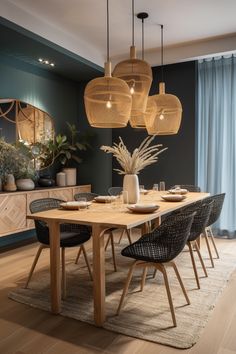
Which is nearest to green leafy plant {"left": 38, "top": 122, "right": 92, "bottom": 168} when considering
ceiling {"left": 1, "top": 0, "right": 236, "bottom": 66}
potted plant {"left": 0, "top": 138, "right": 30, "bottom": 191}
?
potted plant {"left": 0, "top": 138, "right": 30, "bottom": 191}

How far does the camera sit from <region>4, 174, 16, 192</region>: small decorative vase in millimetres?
4316

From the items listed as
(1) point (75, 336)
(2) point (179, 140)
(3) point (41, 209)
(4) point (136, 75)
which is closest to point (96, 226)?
(1) point (75, 336)

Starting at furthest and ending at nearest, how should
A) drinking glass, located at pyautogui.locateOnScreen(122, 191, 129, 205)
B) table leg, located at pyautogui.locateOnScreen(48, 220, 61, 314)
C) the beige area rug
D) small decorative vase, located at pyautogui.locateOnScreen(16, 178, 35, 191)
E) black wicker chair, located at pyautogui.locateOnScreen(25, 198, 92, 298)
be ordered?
small decorative vase, located at pyautogui.locateOnScreen(16, 178, 35, 191) < drinking glass, located at pyautogui.locateOnScreen(122, 191, 129, 205) < black wicker chair, located at pyautogui.locateOnScreen(25, 198, 92, 298) < table leg, located at pyautogui.locateOnScreen(48, 220, 61, 314) < the beige area rug

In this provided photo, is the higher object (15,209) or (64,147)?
(64,147)

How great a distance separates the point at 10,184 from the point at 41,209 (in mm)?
1424

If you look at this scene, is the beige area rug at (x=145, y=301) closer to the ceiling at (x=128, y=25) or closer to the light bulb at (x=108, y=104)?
the light bulb at (x=108, y=104)

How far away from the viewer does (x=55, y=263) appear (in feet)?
8.11

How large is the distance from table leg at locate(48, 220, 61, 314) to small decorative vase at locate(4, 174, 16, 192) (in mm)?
2088

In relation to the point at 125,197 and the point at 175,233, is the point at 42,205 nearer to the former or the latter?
the point at 125,197

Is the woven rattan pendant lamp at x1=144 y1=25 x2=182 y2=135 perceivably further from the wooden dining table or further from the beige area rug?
the beige area rug

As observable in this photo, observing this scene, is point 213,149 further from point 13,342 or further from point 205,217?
point 13,342

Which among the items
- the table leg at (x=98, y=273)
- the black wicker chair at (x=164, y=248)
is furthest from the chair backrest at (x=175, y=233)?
the table leg at (x=98, y=273)

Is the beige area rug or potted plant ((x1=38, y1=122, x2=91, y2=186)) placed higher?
potted plant ((x1=38, y1=122, x2=91, y2=186))

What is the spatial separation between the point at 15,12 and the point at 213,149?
131 inches
